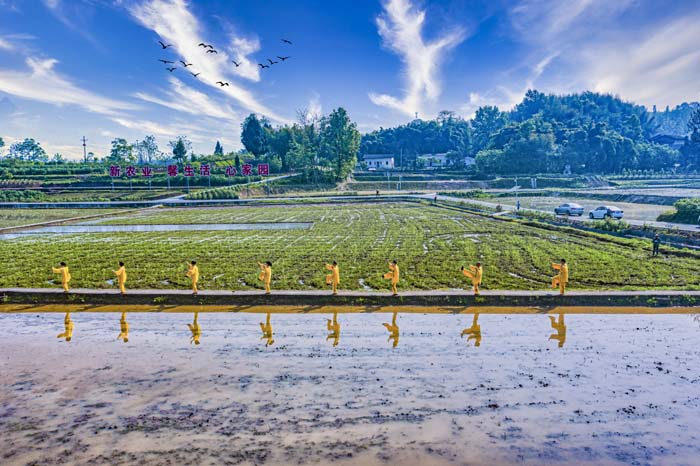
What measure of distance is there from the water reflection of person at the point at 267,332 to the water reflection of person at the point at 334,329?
1.08 meters

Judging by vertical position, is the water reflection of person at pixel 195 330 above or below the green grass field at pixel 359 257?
below

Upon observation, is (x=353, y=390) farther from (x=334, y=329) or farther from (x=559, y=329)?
(x=559, y=329)

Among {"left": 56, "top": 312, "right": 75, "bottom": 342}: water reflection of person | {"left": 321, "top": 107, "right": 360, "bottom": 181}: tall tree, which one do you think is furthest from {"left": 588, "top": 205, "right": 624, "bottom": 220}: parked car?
{"left": 321, "top": 107, "right": 360, "bottom": 181}: tall tree

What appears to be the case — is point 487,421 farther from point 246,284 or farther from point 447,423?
point 246,284

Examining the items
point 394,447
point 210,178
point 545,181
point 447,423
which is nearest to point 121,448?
point 394,447

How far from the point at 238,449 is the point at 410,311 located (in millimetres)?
5670

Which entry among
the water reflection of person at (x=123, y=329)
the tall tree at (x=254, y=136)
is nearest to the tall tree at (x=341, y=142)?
the tall tree at (x=254, y=136)

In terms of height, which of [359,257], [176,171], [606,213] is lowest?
[359,257]

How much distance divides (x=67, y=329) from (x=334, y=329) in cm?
546

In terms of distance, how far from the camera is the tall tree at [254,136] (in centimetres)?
8825

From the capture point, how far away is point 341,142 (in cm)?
7012

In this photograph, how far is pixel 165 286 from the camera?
41.0 ft

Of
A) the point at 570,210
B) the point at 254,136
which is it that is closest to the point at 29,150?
the point at 254,136

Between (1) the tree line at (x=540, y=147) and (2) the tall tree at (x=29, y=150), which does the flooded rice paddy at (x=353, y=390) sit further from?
(2) the tall tree at (x=29, y=150)
